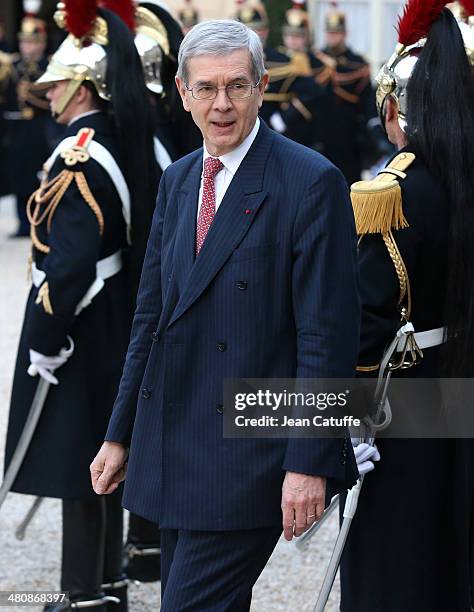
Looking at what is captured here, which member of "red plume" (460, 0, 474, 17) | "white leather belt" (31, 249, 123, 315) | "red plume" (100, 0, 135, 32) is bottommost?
"white leather belt" (31, 249, 123, 315)

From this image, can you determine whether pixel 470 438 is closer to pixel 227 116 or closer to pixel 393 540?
pixel 393 540

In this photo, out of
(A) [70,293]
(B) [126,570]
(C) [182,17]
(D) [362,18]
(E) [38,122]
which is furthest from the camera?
(D) [362,18]

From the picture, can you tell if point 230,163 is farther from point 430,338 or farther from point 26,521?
point 26,521

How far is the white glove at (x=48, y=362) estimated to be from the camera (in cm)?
373

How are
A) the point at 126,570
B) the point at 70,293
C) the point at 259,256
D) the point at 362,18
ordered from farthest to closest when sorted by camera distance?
the point at 362,18 → the point at 126,570 → the point at 70,293 → the point at 259,256

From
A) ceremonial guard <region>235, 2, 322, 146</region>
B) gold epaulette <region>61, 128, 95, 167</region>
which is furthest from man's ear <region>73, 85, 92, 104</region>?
ceremonial guard <region>235, 2, 322, 146</region>

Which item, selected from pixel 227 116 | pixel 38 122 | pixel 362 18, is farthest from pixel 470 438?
pixel 362 18

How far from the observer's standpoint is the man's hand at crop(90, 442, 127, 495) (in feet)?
9.41

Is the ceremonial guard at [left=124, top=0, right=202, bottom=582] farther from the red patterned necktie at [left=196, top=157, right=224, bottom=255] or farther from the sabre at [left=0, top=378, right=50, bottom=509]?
the red patterned necktie at [left=196, top=157, right=224, bottom=255]

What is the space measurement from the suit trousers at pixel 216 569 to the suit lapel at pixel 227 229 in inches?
18.0

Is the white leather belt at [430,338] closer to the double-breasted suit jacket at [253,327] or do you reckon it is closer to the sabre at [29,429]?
the double-breasted suit jacket at [253,327]

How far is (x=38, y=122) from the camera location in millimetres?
11812

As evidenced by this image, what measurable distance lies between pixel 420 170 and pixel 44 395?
4.49 feet

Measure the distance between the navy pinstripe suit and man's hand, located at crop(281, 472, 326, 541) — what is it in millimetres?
23
